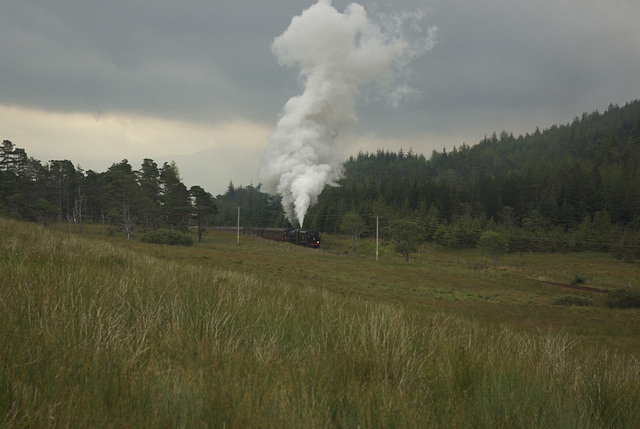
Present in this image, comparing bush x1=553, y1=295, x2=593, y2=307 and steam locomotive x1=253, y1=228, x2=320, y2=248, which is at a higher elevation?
steam locomotive x1=253, y1=228, x2=320, y2=248

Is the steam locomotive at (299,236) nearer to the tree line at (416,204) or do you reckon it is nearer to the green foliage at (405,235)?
the tree line at (416,204)

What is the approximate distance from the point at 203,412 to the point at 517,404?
7.34 feet

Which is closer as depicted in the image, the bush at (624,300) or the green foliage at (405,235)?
the bush at (624,300)

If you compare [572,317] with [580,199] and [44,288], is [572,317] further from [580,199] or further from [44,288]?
[580,199]

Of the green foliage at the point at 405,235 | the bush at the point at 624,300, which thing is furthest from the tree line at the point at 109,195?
the bush at the point at 624,300

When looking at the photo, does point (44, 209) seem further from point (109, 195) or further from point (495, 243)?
point (495, 243)

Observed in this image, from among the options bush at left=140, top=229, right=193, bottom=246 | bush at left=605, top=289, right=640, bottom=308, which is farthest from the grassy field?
bush at left=140, top=229, right=193, bottom=246

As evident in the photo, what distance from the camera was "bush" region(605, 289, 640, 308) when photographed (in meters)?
37.0

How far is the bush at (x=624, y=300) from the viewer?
37.0 m

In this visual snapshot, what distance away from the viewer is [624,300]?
3712 centimetres

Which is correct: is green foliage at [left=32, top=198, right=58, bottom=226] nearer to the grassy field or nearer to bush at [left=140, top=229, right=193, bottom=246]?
bush at [left=140, top=229, right=193, bottom=246]

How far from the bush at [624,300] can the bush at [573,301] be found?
1.73m

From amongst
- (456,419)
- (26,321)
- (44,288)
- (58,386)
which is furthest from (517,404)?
(44,288)

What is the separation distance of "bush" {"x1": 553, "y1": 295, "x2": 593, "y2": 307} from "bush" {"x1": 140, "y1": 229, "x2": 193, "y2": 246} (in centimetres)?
4701
